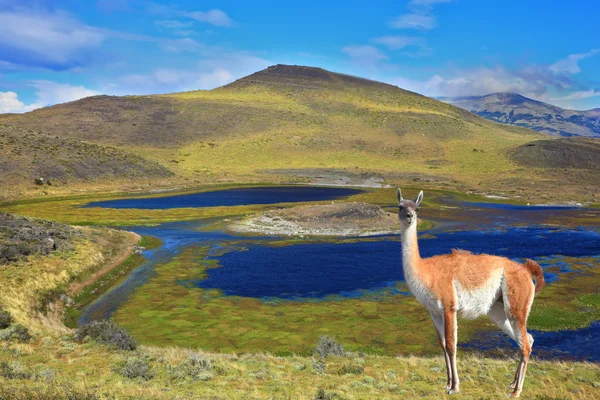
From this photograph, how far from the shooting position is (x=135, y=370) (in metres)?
13.8

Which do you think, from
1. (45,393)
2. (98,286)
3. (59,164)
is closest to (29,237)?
(98,286)

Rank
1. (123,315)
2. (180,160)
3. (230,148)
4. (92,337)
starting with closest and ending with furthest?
(92,337)
(123,315)
(180,160)
(230,148)

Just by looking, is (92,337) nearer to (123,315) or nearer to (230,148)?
(123,315)

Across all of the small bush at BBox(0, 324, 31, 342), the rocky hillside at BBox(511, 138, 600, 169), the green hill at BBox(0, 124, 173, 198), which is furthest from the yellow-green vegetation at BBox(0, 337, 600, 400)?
the rocky hillside at BBox(511, 138, 600, 169)

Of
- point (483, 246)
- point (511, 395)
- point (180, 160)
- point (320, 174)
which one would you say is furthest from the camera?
point (180, 160)

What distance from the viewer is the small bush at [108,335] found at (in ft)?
58.0

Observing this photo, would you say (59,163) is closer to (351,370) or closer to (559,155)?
(351,370)

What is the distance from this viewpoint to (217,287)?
105 feet

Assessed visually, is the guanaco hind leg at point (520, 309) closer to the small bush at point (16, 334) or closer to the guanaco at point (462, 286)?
the guanaco at point (462, 286)

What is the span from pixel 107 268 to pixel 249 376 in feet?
83.1

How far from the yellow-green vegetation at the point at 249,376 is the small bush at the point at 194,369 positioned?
0.11ft

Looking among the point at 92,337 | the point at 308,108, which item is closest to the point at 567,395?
the point at 92,337

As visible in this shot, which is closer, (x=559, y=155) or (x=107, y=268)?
(x=107, y=268)

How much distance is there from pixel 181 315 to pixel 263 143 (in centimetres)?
12401
